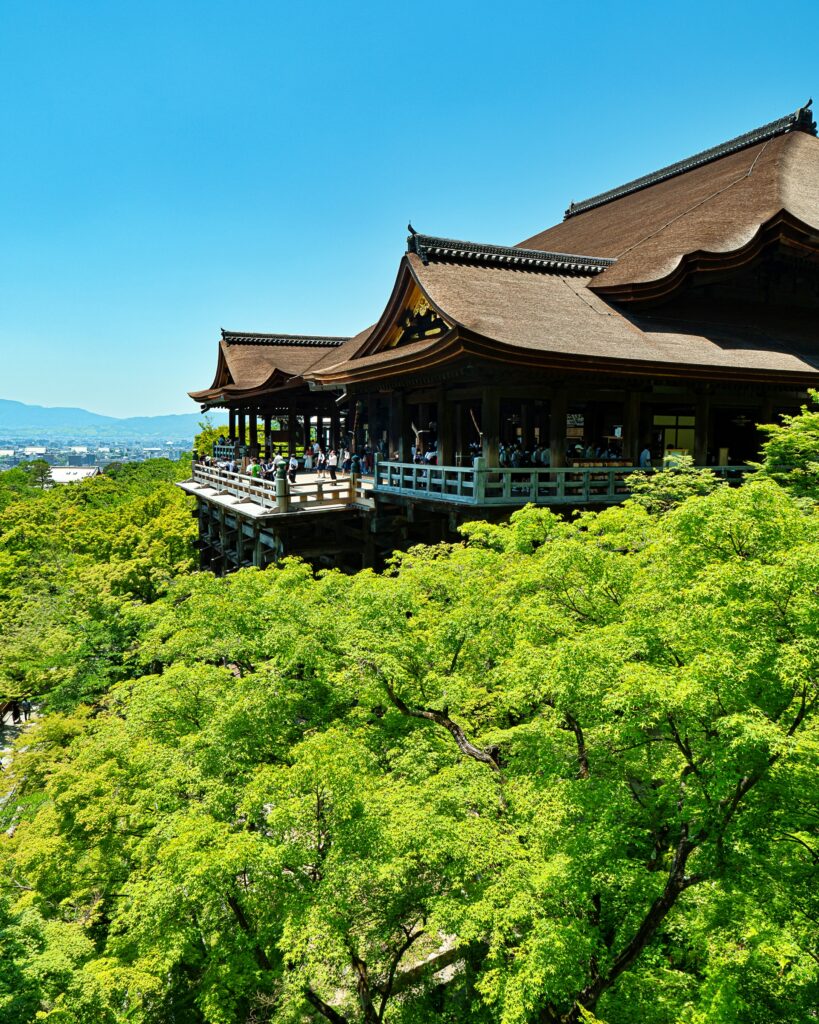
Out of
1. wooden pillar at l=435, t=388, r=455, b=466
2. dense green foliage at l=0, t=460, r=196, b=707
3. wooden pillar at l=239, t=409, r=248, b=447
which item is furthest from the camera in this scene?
wooden pillar at l=239, t=409, r=248, b=447

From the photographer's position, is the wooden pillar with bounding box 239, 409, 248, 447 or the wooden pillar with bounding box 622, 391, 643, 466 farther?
the wooden pillar with bounding box 239, 409, 248, 447

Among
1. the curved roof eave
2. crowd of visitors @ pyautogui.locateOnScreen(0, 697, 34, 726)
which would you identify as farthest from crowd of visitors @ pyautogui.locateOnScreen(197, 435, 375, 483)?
crowd of visitors @ pyautogui.locateOnScreen(0, 697, 34, 726)

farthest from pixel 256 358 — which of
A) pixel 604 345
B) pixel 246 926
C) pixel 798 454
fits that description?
pixel 246 926

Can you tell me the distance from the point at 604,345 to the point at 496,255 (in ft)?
17.5

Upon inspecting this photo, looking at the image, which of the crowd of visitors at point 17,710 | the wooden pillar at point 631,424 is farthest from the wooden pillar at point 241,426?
the wooden pillar at point 631,424

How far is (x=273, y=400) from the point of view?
1282 inches

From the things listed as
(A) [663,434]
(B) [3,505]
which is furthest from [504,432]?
(B) [3,505]

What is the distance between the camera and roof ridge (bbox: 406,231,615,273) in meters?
17.0

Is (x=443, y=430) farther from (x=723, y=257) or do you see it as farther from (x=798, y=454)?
(x=723, y=257)

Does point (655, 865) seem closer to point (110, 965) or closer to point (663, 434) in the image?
point (110, 965)

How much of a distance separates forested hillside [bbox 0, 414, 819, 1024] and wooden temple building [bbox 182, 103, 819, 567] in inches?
190

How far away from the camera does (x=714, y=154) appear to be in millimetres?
28062

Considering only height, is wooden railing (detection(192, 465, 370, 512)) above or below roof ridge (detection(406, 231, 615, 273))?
below

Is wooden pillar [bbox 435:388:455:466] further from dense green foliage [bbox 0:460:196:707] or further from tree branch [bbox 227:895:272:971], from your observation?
tree branch [bbox 227:895:272:971]
